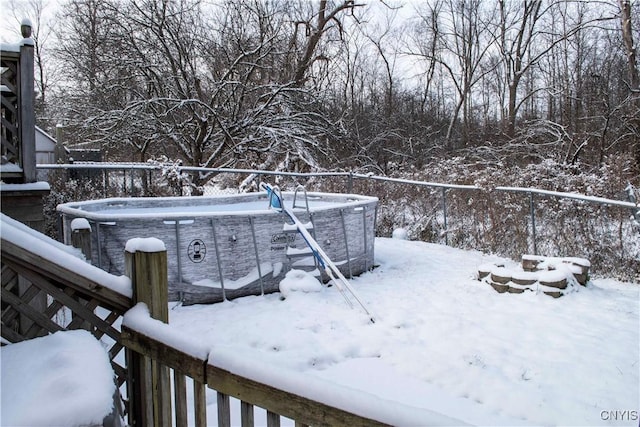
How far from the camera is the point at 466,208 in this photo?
8445mm

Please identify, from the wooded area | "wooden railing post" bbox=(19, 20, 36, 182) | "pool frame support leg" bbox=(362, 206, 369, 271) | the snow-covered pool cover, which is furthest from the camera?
the wooded area

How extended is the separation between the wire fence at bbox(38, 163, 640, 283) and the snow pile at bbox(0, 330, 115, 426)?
604cm

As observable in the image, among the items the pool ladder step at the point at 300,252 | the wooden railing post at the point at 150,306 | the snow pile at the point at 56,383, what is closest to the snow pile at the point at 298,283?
the pool ladder step at the point at 300,252

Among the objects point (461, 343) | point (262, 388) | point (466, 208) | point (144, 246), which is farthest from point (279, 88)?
point (262, 388)

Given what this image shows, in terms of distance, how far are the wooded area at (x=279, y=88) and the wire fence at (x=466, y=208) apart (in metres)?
1.13

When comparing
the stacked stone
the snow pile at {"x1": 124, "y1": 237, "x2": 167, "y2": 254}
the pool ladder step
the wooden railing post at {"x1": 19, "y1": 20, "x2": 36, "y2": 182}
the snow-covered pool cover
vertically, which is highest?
the wooden railing post at {"x1": 19, "y1": 20, "x2": 36, "y2": 182}

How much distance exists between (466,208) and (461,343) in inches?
189

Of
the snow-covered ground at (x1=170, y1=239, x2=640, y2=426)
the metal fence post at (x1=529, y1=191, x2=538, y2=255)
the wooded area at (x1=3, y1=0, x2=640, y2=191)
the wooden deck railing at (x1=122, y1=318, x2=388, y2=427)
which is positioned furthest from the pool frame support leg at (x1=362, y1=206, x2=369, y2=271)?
the wooden deck railing at (x1=122, y1=318, x2=388, y2=427)

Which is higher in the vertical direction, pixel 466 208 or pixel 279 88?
pixel 279 88

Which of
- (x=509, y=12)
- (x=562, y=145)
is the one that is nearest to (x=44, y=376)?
(x=562, y=145)

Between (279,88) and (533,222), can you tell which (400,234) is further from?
(279,88)

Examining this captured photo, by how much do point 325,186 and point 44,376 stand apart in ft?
30.4

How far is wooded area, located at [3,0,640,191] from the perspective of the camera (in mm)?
10469

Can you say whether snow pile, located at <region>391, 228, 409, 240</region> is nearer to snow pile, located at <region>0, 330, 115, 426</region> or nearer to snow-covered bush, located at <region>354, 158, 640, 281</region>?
snow-covered bush, located at <region>354, 158, 640, 281</region>
